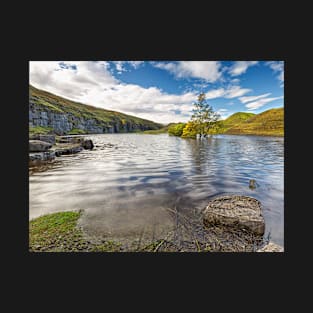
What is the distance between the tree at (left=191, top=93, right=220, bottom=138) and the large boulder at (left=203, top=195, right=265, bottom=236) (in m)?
34.7

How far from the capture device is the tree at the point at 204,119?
3886cm

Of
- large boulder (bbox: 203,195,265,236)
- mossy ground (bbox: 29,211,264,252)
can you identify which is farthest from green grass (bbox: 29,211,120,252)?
large boulder (bbox: 203,195,265,236)

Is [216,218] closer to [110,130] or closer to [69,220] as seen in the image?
[69,220]

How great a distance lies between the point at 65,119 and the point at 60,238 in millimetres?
121166

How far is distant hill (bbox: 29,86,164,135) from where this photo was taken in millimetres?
79294

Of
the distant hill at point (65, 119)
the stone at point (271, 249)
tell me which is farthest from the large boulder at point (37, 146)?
the distant hill at point (65, 119)

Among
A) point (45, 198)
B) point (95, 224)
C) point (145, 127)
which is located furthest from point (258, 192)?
point (145, 127)

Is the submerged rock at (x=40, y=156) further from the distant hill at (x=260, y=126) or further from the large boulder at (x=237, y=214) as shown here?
the distant hill at (x=260, y=126)

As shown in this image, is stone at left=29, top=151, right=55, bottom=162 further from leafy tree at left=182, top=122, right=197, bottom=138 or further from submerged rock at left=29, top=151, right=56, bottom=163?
leafy tree at left=182, top=122, right=197, bottom=138

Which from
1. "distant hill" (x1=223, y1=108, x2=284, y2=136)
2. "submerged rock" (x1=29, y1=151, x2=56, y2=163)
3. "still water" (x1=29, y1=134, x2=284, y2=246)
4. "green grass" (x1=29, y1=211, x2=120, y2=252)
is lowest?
"green grass" (x1=29, y1=211, x2=120, y2=252)

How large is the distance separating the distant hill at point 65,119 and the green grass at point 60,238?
3503 cm

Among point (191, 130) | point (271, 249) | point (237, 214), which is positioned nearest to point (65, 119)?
point (191, 130)

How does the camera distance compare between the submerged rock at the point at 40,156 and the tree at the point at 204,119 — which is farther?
the tree at the point at 204,119

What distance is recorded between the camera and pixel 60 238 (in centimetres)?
390
